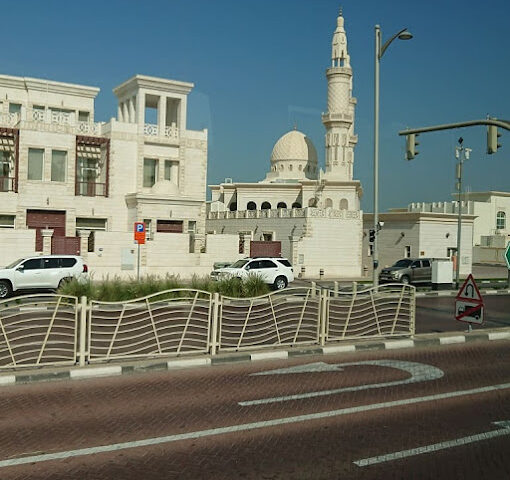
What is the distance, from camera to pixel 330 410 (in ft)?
28.5

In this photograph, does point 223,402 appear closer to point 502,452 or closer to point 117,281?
point 502,452

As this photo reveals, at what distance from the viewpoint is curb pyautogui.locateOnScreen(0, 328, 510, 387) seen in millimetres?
10258

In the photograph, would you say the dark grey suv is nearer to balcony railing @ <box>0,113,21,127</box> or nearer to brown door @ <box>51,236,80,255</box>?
brown door @ <box>51,236,80,255</box>

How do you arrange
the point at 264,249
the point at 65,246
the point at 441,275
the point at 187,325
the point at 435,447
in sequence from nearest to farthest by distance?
1. the point at 435,447
2. the point at 187,325
3. the point at 65,246
4. the point at 441,275
5. the point at 264,249

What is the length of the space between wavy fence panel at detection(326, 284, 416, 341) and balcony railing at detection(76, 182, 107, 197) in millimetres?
29086

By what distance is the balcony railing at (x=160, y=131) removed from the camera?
41531mm

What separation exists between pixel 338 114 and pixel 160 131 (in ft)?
90.9

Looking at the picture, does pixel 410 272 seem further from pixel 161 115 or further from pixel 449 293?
pixel 161 115

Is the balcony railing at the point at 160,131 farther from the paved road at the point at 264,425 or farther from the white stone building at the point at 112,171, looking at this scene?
the paved road at the point at 264,425

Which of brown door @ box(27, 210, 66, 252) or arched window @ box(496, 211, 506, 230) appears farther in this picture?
arched window @ box(496, 211, 506, 230)

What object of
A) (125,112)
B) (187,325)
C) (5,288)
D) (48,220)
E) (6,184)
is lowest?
(5,288)

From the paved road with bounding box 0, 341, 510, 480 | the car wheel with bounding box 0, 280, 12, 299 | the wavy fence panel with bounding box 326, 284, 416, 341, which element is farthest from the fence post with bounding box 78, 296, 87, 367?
the car wheel with bounding box 0, 280, 12, 299

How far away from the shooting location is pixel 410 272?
34844 millimetres

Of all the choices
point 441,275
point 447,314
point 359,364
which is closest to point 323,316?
point 359,364
